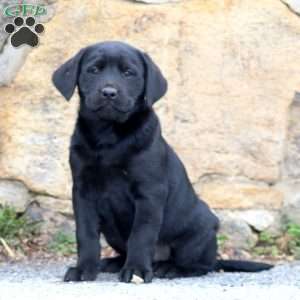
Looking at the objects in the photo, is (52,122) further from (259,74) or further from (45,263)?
(259,74)

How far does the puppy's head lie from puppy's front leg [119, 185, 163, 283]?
45cm

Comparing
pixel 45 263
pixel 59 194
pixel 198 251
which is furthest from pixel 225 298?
Answer: pixel 59 194

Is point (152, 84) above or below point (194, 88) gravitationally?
above

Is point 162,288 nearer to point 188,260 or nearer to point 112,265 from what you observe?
point 188,260

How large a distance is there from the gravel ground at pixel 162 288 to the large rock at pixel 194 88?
1.16 m

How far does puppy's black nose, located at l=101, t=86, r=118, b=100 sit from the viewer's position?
4.67m

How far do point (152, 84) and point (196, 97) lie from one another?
1.51 meters

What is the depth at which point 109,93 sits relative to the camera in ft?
15.3

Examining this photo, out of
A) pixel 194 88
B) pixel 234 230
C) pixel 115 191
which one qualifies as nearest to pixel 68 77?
pixel 115 191

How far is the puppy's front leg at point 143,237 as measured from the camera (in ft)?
15.3

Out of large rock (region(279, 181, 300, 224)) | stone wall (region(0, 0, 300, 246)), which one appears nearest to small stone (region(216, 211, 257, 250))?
stone wall (region(0, 0, 300, 246))

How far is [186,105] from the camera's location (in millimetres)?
6332

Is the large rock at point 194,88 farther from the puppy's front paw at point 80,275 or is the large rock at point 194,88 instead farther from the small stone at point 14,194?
the puppy's front paw at point 80,275

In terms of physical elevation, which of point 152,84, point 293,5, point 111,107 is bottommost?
point 111,107
